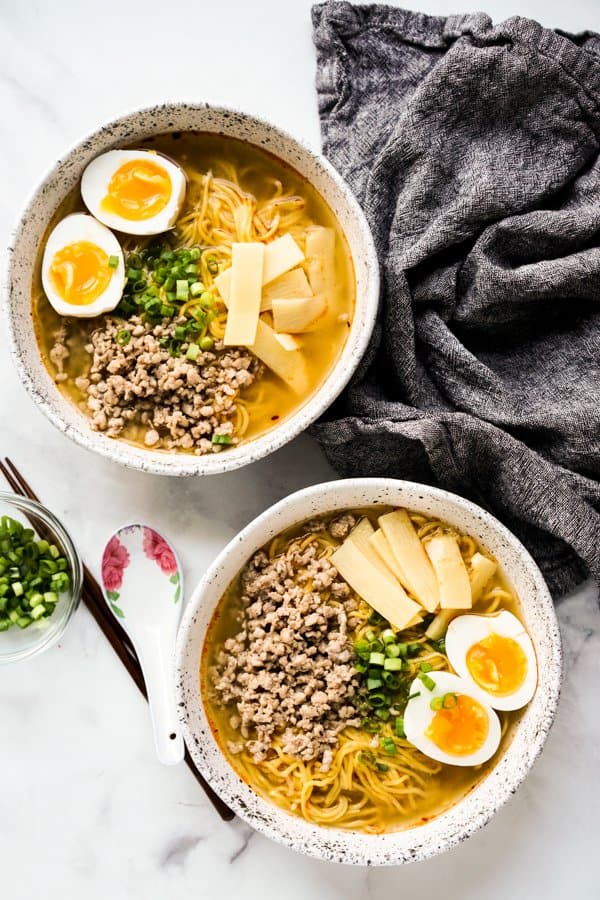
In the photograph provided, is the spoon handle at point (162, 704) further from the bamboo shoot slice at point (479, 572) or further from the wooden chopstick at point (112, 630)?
the bamboo shoot slice at point (479, 572)

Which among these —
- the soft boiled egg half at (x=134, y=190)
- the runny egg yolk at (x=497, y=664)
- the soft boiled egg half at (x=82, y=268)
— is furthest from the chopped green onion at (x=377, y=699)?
the soft boiled egg half at (x=134, y=190)

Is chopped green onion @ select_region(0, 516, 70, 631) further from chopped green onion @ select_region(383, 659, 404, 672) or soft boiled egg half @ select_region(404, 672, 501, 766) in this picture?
soft boiled egg half @ select_region(404, 672, 501, 766)

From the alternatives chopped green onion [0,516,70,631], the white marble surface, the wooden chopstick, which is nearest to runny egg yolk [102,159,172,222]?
the white marble surface

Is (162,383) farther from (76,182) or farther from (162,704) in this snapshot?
(162,704)

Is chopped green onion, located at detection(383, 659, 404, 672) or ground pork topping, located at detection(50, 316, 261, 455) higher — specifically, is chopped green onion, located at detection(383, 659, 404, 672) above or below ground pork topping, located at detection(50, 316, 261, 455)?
below

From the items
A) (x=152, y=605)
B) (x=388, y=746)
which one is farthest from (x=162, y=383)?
(x=388, y=746)

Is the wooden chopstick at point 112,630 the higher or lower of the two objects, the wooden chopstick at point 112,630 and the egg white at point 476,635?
the lower

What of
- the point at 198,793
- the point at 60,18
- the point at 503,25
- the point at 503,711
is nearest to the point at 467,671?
the point at 503,711
